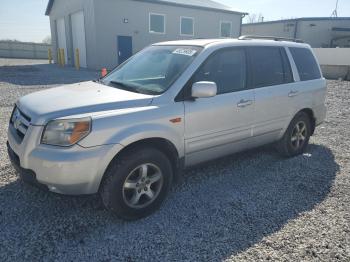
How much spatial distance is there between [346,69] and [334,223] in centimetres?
1801

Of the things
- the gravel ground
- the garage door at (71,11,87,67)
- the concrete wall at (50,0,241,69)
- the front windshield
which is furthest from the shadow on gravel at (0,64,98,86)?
the front windshield

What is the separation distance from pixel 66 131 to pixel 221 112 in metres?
1.87

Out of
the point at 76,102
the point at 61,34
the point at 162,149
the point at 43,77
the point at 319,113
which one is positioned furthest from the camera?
the point at 61,34

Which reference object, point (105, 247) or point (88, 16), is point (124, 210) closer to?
point (105, 247)

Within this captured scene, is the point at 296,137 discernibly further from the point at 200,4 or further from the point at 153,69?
the point at 200,4

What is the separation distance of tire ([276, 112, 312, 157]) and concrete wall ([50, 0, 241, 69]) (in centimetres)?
1740

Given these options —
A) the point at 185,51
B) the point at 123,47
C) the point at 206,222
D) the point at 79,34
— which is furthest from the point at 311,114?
the point at 79,34

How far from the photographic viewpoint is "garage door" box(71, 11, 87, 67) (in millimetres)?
21891

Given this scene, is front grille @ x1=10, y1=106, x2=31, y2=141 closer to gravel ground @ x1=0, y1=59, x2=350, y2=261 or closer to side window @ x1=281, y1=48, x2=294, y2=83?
gravel ground @ x1=0, y1=59, x2=350, y2=261

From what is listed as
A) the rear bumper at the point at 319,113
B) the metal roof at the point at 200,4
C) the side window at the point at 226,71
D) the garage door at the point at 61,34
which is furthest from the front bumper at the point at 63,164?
the garage door at the point at 61,34

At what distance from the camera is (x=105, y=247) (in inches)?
114

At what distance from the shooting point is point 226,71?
3996 millimetres

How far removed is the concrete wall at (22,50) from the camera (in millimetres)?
40406

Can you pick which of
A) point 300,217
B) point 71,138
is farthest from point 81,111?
point 300,217
